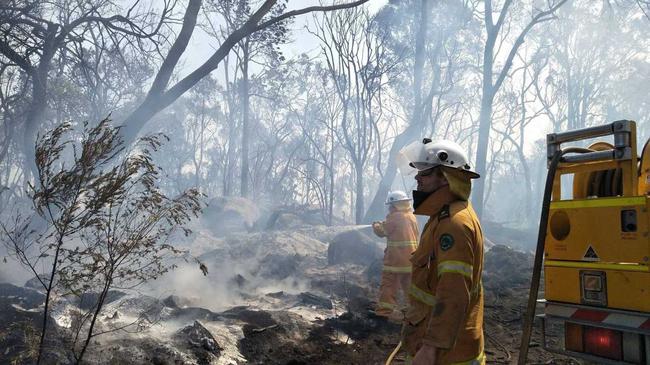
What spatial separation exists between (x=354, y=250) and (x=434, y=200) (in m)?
12.0

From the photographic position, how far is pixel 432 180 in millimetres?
2602

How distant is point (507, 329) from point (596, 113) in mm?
37114

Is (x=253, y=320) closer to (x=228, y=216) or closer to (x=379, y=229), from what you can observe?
(x=379, y=229)

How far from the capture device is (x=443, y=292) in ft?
7.22

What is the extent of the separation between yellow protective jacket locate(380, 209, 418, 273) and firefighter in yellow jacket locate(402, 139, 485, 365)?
4.29 metres

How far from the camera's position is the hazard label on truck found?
2.87 m

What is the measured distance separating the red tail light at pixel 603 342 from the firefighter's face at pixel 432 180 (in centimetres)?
134

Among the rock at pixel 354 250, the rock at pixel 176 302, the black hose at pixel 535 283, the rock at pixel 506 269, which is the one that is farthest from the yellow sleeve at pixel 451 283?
the rock at pixel 354 250

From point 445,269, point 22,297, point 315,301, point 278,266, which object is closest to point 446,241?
point 445,269

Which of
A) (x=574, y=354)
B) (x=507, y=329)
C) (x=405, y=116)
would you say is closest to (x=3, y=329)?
(x=574, y=354)

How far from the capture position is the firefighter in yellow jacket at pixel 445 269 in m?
2.18

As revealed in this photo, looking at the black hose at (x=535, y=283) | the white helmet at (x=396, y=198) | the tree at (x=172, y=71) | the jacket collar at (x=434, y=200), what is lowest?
the black hose at (x=535, y=283)

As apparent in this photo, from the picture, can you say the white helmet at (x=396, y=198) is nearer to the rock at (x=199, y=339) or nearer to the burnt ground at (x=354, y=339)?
the burnt ground at (x=354, y=339)

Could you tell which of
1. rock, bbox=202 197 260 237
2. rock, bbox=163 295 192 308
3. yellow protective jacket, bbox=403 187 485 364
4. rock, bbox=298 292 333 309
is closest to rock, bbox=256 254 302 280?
rock, bbox=298 292 333 309
